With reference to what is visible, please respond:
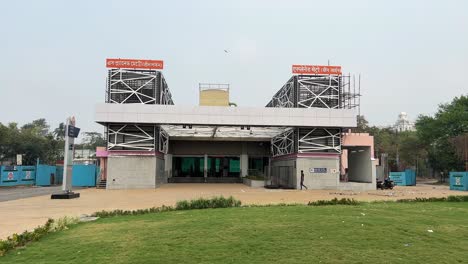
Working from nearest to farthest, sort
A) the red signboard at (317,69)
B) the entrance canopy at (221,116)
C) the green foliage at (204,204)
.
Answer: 1. the green foliage at (204,204)
2. the entrance canopy at (221,116)
3. the red signboard at (317,69)

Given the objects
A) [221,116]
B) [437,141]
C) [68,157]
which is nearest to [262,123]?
[221,116]

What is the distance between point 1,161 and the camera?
2425 inches

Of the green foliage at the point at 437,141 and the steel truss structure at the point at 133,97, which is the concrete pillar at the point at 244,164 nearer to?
the steel truss structure at the point at 133,97

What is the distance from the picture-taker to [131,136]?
33.8 metres

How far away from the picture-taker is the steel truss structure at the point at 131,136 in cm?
3344

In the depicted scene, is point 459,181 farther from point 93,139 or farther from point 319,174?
point 93,139

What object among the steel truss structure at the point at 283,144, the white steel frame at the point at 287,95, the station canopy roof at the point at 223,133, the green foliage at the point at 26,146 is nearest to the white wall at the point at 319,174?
the steel truss structure at the point at 283,144

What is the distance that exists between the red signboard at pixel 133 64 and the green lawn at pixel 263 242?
26108mm

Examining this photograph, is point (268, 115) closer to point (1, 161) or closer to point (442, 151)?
point (442, 151)

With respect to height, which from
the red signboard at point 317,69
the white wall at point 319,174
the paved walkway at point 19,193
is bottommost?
the paved walkway at point 19,193

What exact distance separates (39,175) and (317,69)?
28.0 metres

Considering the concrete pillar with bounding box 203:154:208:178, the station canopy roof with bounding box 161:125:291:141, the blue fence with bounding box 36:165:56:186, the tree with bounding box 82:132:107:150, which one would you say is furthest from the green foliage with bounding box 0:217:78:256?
the tree with bounding box 82:132:107:150

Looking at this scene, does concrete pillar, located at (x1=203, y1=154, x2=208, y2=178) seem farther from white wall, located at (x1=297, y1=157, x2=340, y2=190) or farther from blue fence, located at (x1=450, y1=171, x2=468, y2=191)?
blue fence, located at (x1=450, y1=171, x2=468, y2=191)

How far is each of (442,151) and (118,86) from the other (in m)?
43.7
